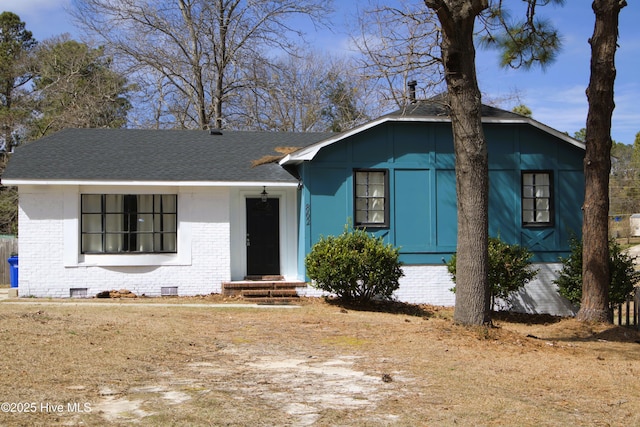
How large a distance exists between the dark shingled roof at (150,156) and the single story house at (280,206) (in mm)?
68

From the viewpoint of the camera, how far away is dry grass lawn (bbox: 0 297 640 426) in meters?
6.54

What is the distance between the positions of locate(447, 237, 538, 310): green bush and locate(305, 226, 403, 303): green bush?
6.61 ft

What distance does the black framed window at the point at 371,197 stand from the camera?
1752cm

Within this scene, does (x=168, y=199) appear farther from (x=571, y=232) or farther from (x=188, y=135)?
(x=571, y=232)

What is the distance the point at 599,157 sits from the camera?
47.1ft

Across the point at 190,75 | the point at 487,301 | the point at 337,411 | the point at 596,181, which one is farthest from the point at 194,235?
the point at 190,75

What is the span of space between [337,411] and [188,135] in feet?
49.3

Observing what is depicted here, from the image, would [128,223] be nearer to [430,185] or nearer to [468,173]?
[430,185]

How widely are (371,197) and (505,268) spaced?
358 cm

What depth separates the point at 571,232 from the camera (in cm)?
1727

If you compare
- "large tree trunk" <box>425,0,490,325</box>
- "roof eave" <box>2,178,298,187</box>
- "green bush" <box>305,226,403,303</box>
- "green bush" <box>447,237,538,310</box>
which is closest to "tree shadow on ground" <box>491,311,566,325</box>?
"green bush" <box>447,237,538,310</box>

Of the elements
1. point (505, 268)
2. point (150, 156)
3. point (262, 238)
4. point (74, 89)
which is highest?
point (74, 89)

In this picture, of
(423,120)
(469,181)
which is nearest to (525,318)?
(423,120)

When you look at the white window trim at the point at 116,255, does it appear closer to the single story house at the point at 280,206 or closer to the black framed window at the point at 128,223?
the single story house at the point at 280,206
